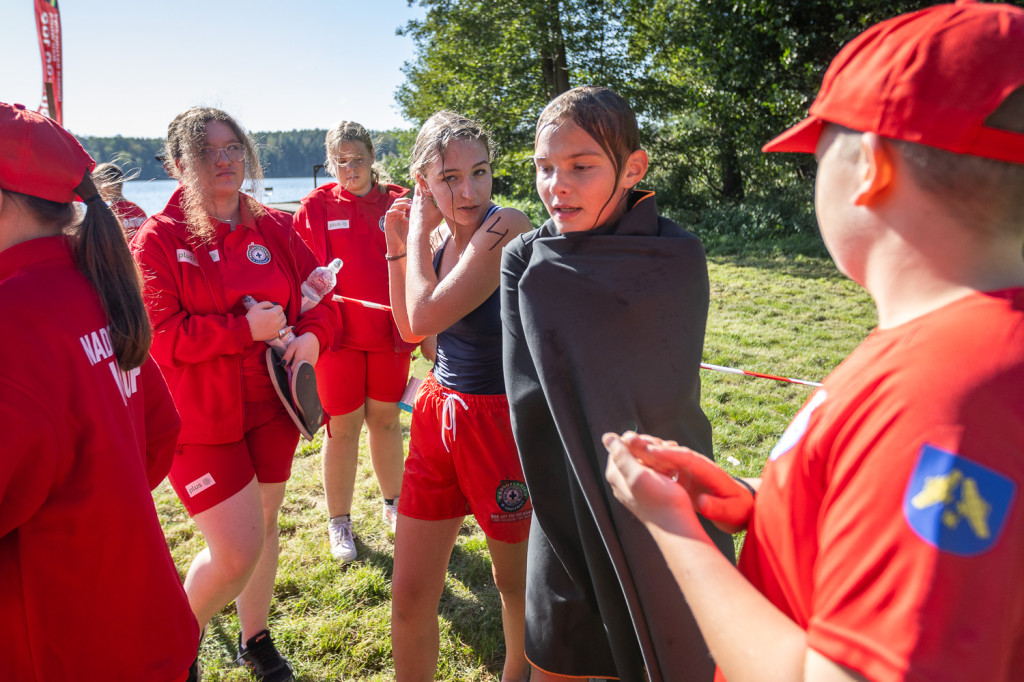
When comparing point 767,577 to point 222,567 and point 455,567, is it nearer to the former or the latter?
point 222,567

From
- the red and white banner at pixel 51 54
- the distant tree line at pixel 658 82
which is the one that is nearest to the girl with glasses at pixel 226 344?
the red and white banner at pixel 51 54

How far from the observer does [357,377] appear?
4.17 m

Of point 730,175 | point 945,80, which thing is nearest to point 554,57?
point 730,175

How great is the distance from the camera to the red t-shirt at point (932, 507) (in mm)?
698

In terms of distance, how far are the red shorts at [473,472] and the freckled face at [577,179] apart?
0.88m

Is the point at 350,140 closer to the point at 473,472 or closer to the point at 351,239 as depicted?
the point at 351,239

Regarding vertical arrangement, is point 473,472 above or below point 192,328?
below

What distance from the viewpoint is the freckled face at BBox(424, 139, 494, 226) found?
8.33 feet

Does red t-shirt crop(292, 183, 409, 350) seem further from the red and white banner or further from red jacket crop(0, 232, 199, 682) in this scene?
the red and white banner

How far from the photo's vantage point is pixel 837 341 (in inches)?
308

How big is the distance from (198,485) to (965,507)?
8.43 feet

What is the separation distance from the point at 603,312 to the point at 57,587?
1.44m

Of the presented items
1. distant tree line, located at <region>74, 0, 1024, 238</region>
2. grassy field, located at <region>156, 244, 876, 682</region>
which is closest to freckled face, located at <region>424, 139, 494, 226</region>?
grassy field, located at <region>156, 244, 876, 682</region>

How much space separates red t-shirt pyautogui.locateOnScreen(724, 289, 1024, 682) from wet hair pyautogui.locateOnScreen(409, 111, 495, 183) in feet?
6.55
